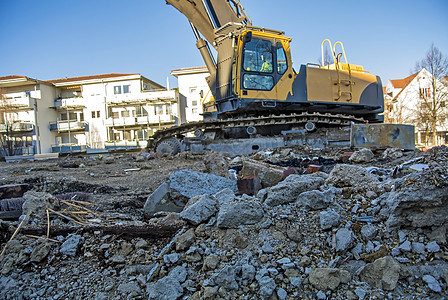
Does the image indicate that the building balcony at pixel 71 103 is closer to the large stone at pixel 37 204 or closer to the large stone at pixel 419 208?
the large stone at pixel 37 204

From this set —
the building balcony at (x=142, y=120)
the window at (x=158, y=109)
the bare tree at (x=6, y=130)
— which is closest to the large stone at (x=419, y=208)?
the bare tree at (x=6, y=130)

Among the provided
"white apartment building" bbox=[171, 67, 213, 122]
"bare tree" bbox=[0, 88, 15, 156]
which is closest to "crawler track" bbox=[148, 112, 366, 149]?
"bare tree" bbox=[0, 88, 15, 156]

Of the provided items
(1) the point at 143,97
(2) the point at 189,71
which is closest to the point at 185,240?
(1) the point at 143,97

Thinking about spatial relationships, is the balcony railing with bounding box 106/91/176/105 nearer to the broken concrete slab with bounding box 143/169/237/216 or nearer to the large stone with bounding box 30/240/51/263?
the broken concrete slab with bounding box 143/169/237/216

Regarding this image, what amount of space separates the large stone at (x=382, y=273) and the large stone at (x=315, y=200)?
648 millimetres

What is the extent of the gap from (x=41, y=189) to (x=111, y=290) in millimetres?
3836

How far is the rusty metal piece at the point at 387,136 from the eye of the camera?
704cm

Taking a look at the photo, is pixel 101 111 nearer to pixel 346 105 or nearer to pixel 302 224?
pixel 346 105

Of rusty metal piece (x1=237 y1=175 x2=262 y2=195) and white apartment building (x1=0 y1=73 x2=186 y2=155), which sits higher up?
white apartment building (x1=0 y1=73 x2=186 y2=155)

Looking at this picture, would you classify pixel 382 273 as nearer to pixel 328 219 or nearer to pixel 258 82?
pixel 328 219

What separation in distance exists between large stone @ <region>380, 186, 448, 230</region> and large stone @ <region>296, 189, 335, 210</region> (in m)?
0.44

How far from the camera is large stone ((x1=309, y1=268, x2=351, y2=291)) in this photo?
1.62m

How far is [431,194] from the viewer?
1965 millimetres

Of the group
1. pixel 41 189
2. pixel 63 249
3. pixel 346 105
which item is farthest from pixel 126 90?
pixel 63 249
